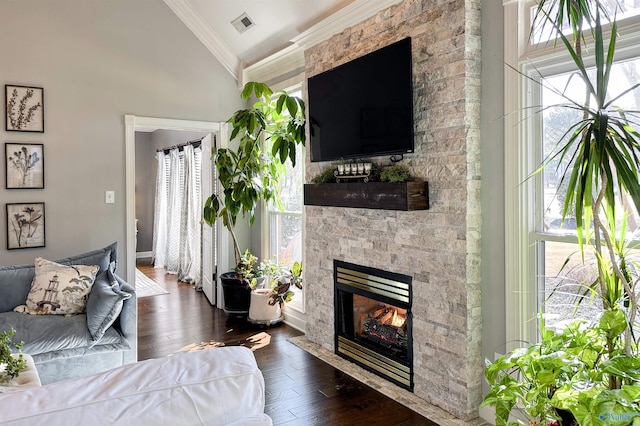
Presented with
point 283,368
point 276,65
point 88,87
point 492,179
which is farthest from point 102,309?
point 276,65

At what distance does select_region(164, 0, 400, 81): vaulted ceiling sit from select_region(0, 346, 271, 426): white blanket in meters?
2.75

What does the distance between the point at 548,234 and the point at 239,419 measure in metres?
1.96

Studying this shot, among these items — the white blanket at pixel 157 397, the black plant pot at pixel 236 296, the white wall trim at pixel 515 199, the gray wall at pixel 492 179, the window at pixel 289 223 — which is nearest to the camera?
the white blanket at pixel 157 397

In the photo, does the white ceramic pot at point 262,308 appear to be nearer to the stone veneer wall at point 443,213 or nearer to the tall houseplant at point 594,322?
the stone veneer wall at point 443,213

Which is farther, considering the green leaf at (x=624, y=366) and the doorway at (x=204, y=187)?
the doorway at (x=204, y=187)

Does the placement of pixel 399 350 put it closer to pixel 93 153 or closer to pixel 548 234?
→ pixel 548 234

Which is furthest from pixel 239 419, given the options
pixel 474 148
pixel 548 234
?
pixel 474 148

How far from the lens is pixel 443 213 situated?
2818 mm

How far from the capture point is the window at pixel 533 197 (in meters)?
2.37

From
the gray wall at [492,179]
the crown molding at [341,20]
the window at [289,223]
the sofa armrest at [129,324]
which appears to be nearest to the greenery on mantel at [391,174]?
the gray wall at [492,179]

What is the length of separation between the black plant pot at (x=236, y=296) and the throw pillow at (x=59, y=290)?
154 centimetres

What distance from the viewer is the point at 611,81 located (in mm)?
2154

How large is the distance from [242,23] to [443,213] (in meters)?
3.01

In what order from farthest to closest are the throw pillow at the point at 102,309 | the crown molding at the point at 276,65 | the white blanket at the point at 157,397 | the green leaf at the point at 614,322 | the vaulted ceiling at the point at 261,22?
the crown molding at the point at 276,65
the vaulted ceiling at the point at 261,22
the throw pillow at the point at 102,309
the green leaf at the point at 614,322
the white blanket at the point at 157,397
